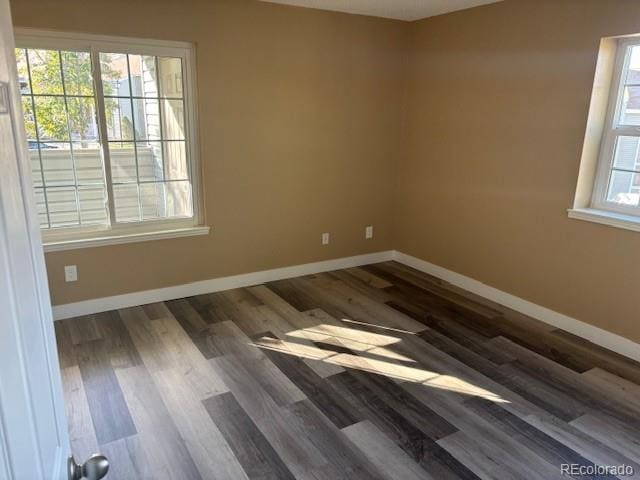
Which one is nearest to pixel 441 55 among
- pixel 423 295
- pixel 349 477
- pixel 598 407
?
pixel 423 295

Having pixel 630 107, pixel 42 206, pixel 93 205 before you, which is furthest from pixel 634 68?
pixel 42 206

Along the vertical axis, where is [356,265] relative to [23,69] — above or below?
below

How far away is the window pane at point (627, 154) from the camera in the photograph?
3018 millimetres

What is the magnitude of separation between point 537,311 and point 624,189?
109cm

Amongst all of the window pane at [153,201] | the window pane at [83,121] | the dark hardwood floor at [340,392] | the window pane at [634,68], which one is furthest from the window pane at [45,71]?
the window pane at [634,68]

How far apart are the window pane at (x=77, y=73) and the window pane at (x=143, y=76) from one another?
0.29 meters

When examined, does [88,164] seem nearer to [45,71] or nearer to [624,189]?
[45,71]

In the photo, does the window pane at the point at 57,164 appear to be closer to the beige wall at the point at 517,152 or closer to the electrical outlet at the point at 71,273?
the electrical outlet at the point at 71,273

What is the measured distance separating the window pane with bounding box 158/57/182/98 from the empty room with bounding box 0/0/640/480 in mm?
23

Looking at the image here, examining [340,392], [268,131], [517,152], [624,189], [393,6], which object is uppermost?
[393,6]

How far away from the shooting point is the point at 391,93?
452cm

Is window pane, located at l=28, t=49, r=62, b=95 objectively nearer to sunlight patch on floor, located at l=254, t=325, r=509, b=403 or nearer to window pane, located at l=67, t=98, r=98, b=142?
window pane, located at l=67, t=98, r=98, b=142

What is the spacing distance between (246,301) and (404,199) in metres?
2.00

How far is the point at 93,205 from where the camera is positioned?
11.4ft
